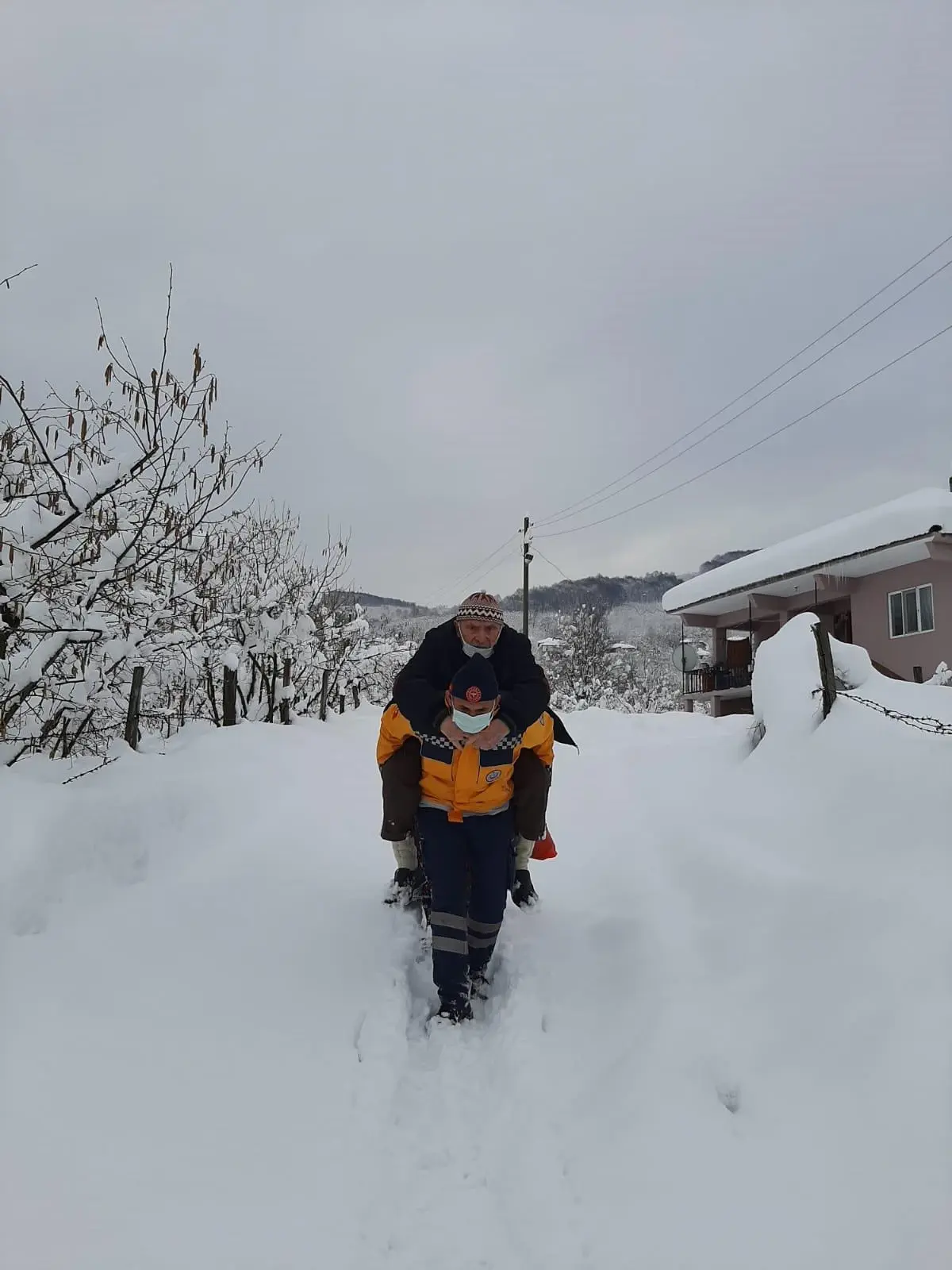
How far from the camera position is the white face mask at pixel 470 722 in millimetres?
3260

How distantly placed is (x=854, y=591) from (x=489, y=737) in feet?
65.2

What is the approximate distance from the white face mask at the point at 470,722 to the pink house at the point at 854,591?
16274mm

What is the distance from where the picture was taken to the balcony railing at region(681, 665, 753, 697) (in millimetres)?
23906

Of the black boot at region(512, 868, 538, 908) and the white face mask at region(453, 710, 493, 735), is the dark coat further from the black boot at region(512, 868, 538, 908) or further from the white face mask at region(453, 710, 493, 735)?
the black boot at region(512, 868, 538, 908)

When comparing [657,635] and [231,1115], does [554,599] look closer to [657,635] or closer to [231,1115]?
[657,635]

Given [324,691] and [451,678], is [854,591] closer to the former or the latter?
[324,691]

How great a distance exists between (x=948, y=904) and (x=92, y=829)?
4.09 meters

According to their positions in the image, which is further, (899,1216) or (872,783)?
(872,783)

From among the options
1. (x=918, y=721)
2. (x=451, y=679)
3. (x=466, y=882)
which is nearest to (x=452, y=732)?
(x=451, y=679)

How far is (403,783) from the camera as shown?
358 cm

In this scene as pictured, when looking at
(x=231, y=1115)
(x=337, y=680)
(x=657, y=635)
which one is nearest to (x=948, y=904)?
(x=231, y=1115)

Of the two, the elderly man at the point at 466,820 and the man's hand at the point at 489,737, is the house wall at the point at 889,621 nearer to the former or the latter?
the elderly man at the point at 466,820

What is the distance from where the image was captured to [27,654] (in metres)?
4.38

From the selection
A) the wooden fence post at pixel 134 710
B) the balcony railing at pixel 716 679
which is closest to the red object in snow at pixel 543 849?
the wooden fence post at pixel 134 710
